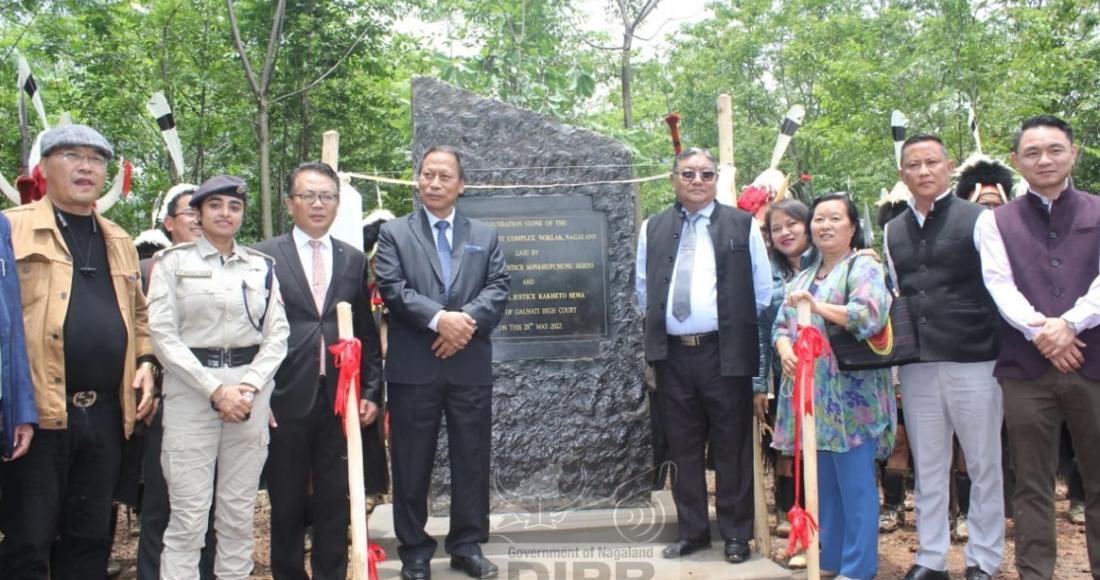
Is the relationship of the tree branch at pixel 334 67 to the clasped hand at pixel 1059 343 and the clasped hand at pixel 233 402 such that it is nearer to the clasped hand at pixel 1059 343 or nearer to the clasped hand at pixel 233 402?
the clasped hand at pixel 233 402

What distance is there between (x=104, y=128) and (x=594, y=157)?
914 centimetres

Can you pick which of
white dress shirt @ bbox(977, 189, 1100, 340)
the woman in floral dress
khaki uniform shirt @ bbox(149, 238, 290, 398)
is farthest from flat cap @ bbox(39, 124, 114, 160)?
white dress shirt @ bbox(977, 189, 1100, 340)

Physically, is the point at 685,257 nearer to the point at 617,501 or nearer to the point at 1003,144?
the point at 617,501

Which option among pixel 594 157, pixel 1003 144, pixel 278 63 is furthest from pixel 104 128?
pixel 1003 144

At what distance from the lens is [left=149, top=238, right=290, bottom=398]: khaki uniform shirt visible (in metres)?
3.34

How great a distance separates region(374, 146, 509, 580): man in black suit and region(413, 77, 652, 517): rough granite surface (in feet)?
2.91

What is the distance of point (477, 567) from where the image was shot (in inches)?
154

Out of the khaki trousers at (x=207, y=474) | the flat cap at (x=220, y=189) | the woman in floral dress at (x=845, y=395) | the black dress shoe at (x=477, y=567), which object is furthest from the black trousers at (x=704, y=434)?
the flat cap at (x=220, y=189)

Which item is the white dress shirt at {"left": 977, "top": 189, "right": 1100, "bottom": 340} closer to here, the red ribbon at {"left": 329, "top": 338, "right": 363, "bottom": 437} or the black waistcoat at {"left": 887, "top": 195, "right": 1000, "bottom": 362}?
the black waistcoat at {"left": 887, "top": 195, "right": 1000, "bottom": 362}

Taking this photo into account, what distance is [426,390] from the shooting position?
3.91m

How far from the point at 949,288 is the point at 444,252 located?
2.29 meters

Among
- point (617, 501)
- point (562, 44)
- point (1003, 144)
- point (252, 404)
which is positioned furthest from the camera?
point (562, 44)

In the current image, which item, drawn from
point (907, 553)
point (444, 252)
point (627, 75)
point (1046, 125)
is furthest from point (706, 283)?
point (627, 75)

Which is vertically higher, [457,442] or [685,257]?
[685,257]
